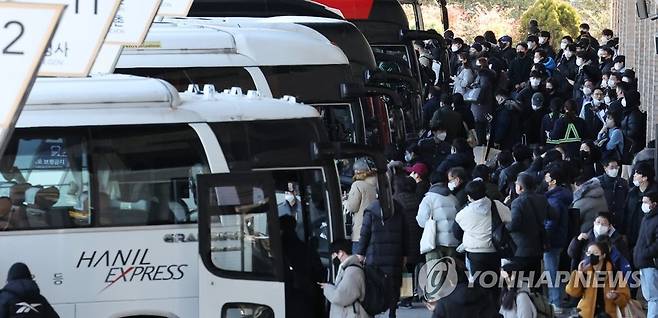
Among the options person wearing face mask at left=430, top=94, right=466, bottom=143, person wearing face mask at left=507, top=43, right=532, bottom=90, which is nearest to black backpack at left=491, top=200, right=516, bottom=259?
person wearing face mask at left=430, top=94, right=466, bottom=143

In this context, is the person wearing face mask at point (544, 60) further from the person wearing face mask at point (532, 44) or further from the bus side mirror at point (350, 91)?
the bus side mirror at point (350, 91)

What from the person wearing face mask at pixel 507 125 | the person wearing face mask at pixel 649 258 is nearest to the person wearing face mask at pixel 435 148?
the person wearing face mask at pixel 507 125

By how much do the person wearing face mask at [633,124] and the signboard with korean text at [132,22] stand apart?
10.7m

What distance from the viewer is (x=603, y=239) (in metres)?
14.4

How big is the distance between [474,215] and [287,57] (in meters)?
4.53

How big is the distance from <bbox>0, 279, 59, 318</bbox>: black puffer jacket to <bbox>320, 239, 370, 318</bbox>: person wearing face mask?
8.22 ft

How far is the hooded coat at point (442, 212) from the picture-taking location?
15742 mm

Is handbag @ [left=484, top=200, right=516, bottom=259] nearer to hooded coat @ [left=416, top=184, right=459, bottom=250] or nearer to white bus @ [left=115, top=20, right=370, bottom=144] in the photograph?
hooded coat @ [left=416, top=184, right=459, bottom=250]

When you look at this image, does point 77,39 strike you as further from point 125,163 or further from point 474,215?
point 474,215

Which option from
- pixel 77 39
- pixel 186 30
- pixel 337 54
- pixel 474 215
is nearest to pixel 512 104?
pixel 337 54

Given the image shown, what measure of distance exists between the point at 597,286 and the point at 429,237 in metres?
2.30

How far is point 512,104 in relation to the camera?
25.2 meters

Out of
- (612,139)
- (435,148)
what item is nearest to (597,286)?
(435,148)

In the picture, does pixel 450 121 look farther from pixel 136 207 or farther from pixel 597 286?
pixel 136 207
